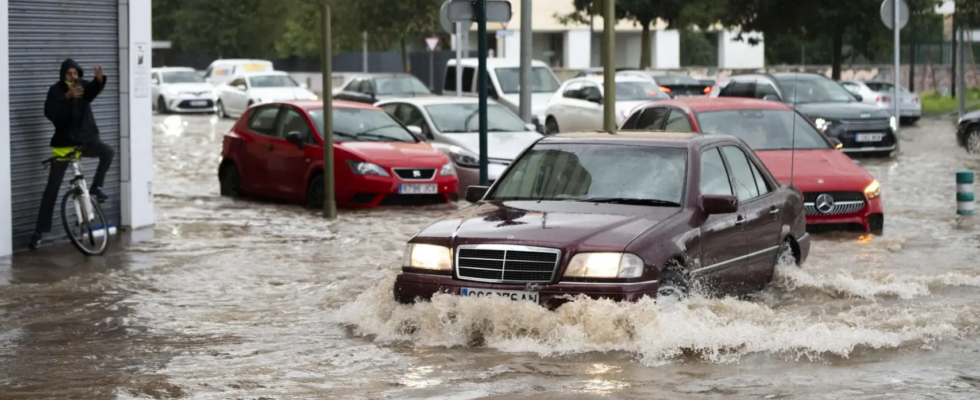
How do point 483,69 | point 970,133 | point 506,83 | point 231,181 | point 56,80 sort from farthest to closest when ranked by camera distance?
point 506,83
point 970,133
point 231,181
point 483,69
point 56,80

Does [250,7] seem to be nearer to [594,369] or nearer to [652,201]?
[652,201]

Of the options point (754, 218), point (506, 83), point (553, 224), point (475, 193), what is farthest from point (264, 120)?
point (506, 83)

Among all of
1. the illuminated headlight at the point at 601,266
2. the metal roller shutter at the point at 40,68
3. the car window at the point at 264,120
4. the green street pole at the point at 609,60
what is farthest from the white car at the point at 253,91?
the illuminated headlight at the point at 601,266

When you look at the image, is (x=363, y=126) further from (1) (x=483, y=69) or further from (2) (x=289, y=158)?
(1) (x=483, y=69)

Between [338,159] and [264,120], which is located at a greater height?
[264,120]

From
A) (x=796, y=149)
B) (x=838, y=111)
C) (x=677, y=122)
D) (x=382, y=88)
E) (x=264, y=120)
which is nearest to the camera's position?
(x=796, y=149)

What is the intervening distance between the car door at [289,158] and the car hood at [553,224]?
917 cm

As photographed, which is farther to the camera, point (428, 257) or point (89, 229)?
point (89, 229)

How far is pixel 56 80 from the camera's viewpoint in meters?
14.6

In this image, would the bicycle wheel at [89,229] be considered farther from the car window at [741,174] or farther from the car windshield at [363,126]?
the car window at [741,174]

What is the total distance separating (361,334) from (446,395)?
2018 mm

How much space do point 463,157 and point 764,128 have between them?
4583 mm

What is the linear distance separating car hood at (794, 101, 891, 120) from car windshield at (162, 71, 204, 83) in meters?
27.0

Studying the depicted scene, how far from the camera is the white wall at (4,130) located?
13375mm
